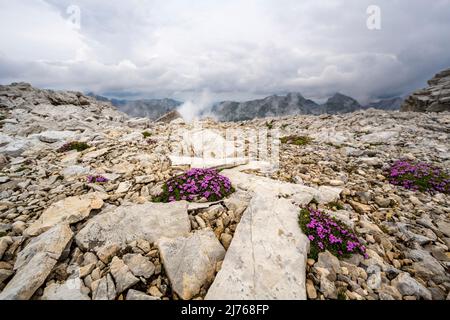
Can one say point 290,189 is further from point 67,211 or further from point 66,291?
point 67,211

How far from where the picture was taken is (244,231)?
203 inches

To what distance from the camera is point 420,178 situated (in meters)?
8.86

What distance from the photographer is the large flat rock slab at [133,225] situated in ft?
15.7

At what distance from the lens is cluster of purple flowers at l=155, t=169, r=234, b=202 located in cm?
680

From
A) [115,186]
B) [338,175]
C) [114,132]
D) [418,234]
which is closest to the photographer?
[418,234]

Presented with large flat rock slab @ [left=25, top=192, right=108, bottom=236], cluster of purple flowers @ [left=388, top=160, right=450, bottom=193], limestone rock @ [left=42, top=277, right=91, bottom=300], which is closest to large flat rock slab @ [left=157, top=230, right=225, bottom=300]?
limestone rock @ [left=42, top=277, right=91, bottom=300]

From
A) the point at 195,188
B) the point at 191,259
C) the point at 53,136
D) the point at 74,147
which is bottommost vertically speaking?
the point at 191,259

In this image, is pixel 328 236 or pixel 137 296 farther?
pixel 328 236

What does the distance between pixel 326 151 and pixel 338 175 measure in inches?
187

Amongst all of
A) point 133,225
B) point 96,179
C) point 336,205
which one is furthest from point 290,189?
point 96,179

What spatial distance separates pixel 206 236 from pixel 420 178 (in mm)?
9920

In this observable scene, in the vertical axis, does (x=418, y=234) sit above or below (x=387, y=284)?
above
